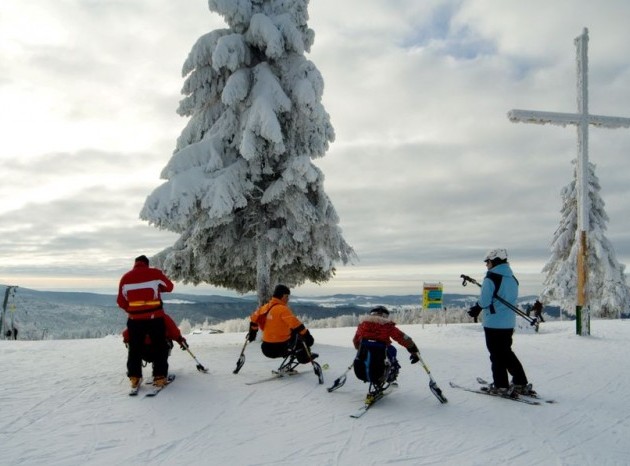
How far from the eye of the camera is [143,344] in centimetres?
802

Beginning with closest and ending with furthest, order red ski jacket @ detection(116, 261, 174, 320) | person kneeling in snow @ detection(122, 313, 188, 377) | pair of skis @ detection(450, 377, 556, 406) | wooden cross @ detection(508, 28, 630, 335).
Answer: pair of skis @ detection(450, 377, 556, 406) < red ski jacket @ detection(116, 261, 174, 320) < person kneeling in snow @ detection(122, 313, 188, 377) < wooden cross @ detection(508, 28, 630, 335)

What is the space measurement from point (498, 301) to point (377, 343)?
1.96 m

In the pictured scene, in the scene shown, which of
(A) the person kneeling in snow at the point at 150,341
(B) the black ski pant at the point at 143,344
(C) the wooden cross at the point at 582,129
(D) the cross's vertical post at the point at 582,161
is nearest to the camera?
(B) the black ski pant at the point at 143,344

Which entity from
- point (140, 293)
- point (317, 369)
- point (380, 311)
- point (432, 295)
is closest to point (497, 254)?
point (380, 311)

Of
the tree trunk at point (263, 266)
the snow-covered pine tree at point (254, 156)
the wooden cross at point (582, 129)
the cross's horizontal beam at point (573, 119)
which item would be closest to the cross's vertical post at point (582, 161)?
the wooden cross at point (582, 129)

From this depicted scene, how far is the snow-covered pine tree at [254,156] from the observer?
40.7 ft

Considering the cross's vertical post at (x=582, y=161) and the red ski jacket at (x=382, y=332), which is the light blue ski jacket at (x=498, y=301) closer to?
the red ski jacket at (x=382, y=332)

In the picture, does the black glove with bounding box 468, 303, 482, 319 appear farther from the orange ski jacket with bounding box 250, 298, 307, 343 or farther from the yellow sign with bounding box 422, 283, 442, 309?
the yellow sign with bounding box 422, 283, 442, 309

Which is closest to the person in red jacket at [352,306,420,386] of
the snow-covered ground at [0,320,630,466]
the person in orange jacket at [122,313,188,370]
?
the snow-covered ground at [0,320,630,466]

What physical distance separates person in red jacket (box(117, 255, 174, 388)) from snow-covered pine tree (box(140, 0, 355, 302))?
399cm

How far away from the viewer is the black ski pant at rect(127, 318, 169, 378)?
25.7 feet

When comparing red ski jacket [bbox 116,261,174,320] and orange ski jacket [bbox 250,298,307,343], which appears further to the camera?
orange ski jacket [bbox 250,298,307,343]

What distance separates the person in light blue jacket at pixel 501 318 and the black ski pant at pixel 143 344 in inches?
194

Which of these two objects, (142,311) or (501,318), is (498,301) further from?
(142,311)
